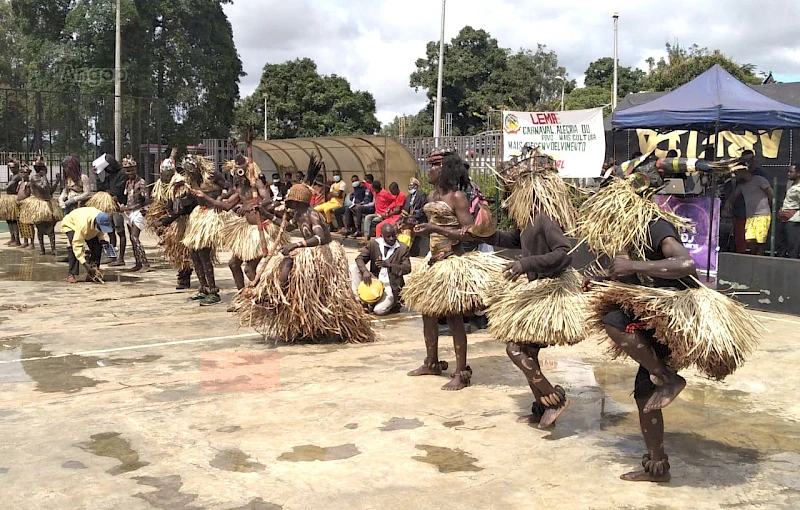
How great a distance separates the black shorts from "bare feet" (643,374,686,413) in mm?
79

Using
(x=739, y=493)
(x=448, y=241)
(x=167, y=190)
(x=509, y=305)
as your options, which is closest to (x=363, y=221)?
(x=167, y=190)

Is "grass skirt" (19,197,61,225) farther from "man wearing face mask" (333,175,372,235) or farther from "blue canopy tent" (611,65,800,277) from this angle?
"blue canopy tent" (611,65,800,277)

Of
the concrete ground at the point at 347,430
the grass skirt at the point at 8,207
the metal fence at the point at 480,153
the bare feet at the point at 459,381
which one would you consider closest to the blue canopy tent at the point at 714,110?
the metal fence at the point at 480,153

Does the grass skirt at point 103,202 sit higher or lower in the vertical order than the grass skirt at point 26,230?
higher

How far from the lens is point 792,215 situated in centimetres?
1041

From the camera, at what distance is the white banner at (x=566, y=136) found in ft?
40.6

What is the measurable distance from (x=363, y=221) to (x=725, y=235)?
784 centimetres

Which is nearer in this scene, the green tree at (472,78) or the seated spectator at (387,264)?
the seated spectator at (387,264)

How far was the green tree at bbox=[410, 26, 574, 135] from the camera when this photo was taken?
147 ft

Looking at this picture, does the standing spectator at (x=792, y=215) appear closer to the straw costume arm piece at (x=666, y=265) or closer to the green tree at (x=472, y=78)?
the straw costume arm piece at (x=666, y=265)

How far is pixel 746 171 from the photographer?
10859 millimetres

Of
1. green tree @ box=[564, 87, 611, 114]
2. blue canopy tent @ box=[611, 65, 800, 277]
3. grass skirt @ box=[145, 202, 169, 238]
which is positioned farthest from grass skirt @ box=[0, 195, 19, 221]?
green tree @ box=[564, 87, 611, 114]

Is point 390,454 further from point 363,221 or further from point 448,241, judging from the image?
point 363,221

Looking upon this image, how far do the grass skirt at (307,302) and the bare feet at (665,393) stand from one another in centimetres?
394
